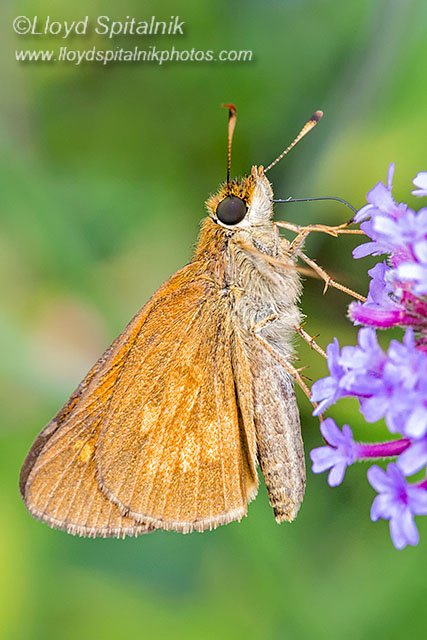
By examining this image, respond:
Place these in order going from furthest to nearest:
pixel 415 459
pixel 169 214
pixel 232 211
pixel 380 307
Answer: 1. pixel 169 214
2. pixel 232 211
3. pixel 380 307
4. pixel 415 459

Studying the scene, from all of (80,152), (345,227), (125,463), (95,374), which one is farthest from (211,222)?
(80,152)

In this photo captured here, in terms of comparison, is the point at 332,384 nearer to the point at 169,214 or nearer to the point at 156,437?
the point at 156,437

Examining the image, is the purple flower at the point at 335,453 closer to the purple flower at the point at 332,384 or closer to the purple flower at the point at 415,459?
the purple flower at the point at 332,384

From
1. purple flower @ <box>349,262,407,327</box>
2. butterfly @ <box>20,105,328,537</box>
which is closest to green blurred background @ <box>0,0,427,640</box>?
butterfly @ <box>20,105,328,537</box>

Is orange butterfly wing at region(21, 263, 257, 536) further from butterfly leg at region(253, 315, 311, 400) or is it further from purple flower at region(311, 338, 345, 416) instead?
purple flower at region(311, 338, 345, 416)

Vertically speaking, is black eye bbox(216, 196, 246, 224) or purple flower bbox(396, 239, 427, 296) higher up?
black eye bbox(216, 196, 246, 224)

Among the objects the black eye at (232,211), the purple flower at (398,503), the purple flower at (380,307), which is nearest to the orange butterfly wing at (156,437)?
the black eye at (232,211)

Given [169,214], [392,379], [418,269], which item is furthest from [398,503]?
[169,214]
